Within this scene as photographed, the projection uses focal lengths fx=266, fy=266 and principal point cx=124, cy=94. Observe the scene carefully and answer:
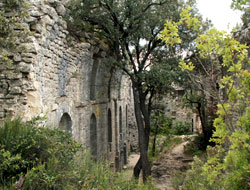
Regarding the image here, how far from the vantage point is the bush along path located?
40.8ft

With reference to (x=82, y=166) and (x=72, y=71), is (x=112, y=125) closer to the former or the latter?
(x=72, y=71)

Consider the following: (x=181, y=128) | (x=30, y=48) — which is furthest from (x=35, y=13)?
(x=181, y=128)

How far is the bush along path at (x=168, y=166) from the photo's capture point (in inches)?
489

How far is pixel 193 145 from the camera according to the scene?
592 inches

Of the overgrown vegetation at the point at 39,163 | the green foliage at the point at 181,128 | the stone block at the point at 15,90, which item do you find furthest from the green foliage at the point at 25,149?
the green foliage at the point at 181,128

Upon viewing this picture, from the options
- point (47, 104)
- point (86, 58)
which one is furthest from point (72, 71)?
point (47, 104)

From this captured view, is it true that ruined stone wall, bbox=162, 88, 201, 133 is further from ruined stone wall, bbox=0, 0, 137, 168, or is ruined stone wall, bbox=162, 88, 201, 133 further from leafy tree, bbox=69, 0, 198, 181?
leafy tree, bbox=69, 0, 198, 181

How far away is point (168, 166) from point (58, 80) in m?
8.37

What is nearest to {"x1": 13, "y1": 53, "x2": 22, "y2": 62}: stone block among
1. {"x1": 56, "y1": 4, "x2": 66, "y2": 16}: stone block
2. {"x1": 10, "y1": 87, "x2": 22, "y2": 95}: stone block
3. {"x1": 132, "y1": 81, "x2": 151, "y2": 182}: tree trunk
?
{"x1": 10, "y1": 87, "x2": 22, "y2": 95}: stone block

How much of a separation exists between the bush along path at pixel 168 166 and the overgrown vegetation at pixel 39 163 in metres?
7.58

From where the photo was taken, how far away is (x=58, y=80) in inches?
328

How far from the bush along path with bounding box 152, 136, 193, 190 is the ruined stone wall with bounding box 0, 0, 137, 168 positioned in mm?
3007

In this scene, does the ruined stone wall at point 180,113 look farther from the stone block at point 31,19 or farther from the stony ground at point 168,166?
the stone block at point 31,19

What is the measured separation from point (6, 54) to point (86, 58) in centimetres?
525
